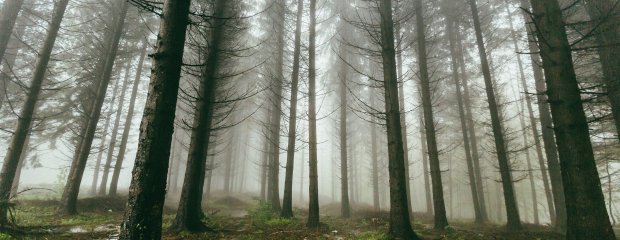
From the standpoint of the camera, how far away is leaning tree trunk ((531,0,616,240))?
443cm

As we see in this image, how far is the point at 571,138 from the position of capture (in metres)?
4.70

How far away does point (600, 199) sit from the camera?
4.51m

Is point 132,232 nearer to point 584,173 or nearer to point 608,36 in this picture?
point 584,173

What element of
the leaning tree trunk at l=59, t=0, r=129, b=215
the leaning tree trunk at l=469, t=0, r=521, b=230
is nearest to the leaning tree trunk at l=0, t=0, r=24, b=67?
the leaning tree trunk at l=59, t=0, r=129, b=215

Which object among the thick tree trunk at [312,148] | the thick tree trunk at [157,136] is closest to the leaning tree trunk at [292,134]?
the thick tree trunk at [312,148]

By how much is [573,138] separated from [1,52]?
14279mm

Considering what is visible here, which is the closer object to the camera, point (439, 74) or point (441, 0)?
point (441, 0)

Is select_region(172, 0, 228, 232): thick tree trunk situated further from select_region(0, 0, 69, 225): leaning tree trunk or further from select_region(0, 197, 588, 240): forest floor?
select_region(0, 0, 69, 225): leaning tree trunk

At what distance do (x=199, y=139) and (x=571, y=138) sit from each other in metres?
7.26

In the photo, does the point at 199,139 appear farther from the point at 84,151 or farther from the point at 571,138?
the point at 571,138

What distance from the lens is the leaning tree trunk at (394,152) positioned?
21.5 ft

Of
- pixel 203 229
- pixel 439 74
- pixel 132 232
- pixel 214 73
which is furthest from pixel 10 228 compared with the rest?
pixel 439 74

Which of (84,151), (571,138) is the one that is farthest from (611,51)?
(84,151)

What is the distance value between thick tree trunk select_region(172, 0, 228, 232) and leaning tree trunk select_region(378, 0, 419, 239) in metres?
3.96
